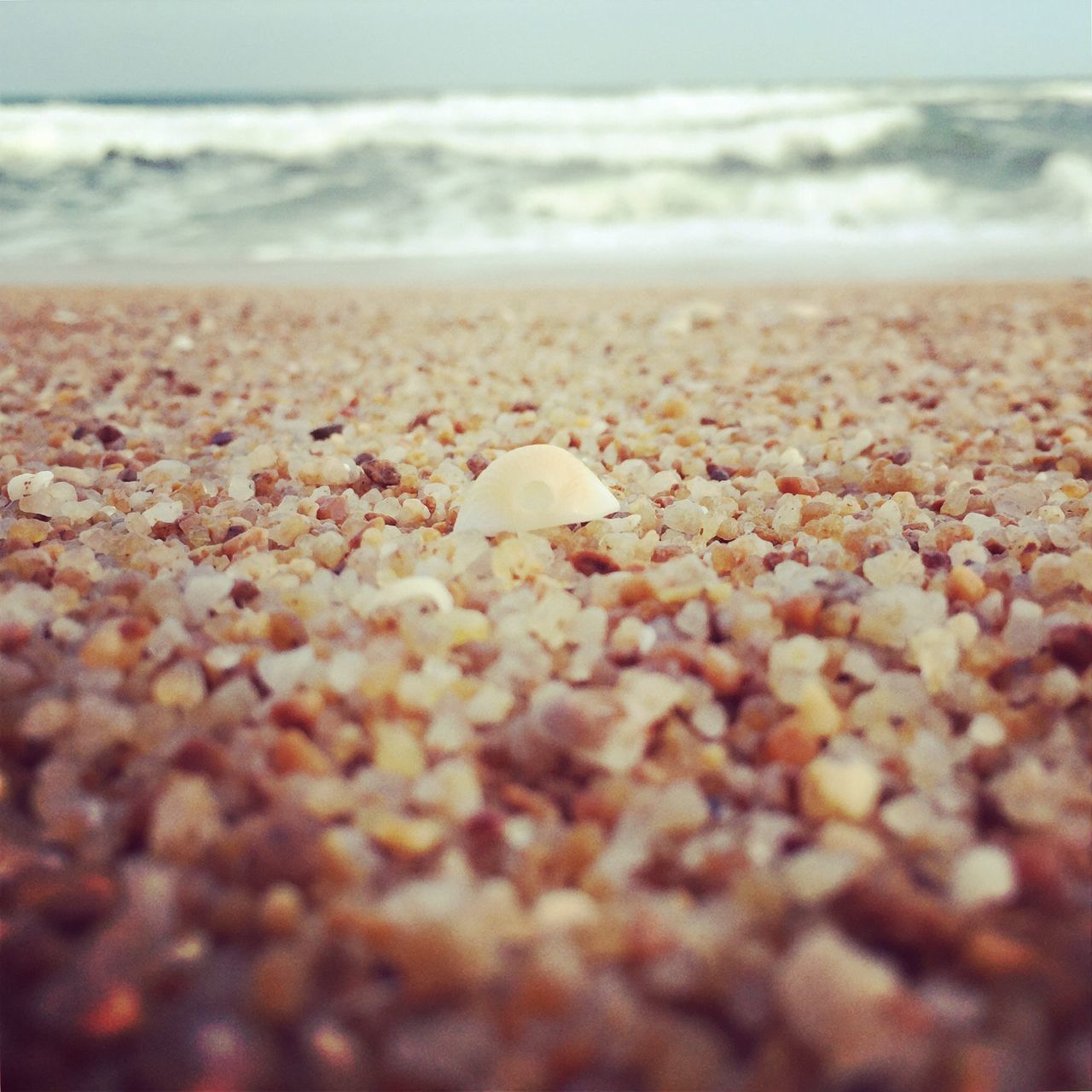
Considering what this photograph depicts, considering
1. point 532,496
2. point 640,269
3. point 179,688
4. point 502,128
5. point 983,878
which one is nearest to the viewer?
point 983,878

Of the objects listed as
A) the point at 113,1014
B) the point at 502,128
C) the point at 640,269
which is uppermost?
the point at 502,128

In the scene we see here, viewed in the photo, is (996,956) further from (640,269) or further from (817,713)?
(640,269)

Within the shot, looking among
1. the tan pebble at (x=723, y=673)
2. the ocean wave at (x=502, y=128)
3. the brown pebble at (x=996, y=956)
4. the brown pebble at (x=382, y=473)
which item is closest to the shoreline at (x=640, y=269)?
the ocean wave at (x=502, y=128)

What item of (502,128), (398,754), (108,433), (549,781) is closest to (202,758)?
(398,754)

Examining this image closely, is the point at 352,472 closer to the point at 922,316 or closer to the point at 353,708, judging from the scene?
the point at 353,708

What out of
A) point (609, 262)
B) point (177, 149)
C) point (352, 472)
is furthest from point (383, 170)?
point (352, 472)

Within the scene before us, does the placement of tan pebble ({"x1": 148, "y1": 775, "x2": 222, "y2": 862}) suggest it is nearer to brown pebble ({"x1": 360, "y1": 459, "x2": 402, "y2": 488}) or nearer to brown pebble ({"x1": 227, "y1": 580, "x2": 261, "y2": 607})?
brown pebble ({"x1": 227, "y1": 580, "x2": 261, "y2": 607})

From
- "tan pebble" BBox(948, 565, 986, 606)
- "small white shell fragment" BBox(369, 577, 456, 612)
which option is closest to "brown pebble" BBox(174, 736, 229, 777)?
"small white shell fragment" BBox(369, 577, 456, 612)
